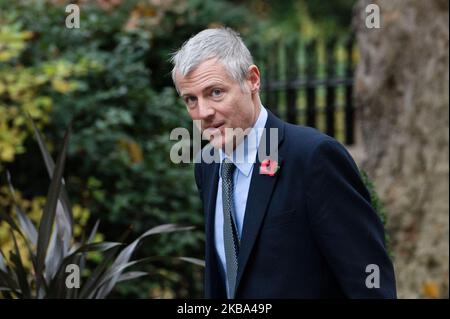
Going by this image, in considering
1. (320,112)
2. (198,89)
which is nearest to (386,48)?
(198,89)

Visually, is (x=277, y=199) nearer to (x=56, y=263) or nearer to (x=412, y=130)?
(x=56, y=263)

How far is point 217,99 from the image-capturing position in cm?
275

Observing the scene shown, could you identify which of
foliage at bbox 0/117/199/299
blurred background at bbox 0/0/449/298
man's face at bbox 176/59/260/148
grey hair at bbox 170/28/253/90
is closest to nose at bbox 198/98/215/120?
man's face at bbox 176/59/260/148

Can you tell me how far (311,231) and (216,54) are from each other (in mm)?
604

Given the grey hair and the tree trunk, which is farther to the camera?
the tree trunk

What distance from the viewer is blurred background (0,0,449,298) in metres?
5.79

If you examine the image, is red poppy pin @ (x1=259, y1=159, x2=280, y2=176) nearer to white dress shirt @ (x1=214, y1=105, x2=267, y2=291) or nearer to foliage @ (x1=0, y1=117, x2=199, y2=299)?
white dress shirt @ (x1=214, y1=105, x2=267, y2=291)

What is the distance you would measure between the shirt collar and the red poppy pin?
72mm

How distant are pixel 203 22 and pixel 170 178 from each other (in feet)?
5.60

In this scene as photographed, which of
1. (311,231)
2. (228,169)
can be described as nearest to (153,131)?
(228,169)

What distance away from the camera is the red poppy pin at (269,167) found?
272 centimetres

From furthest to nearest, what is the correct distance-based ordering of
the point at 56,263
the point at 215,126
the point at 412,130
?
the point at 412,130
the point at 56,263
the point at 215,126

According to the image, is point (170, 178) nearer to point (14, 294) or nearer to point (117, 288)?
point (117, 288)

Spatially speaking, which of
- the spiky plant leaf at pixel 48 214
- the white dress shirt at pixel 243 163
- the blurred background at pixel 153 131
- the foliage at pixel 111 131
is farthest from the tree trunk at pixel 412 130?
the white dress shirt at pixel 243 163
